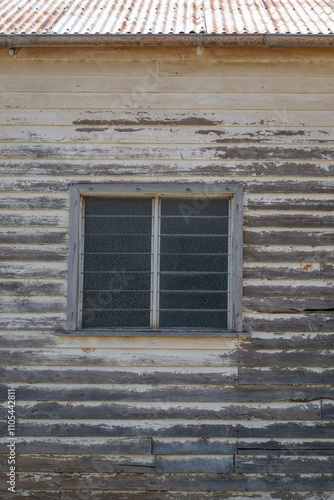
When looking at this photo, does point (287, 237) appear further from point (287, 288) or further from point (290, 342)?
point (290, 342)

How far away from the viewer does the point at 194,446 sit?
4719mm

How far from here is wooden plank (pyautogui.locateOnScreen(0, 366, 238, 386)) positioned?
4.77 m

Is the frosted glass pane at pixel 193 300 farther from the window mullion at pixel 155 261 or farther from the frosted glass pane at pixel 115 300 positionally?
the frosted glass pane at pixel 115 300

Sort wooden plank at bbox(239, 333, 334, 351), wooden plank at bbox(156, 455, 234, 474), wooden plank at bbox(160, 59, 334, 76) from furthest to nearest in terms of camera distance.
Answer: wooden plank at bbox(160, 59, 334, 76) < wooden plank at bbox(239, 333, 334, 351) < wooden plank at bbox(156, 455, 234, 474)

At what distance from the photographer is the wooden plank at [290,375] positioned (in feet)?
15.6

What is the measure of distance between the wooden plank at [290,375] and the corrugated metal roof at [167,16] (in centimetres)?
319

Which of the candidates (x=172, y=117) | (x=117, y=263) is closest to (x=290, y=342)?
(x=117, y=263)

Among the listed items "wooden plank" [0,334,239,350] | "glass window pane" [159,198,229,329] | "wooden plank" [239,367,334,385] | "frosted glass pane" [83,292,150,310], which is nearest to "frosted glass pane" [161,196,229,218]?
"glass window pane" [159,198,229,329]

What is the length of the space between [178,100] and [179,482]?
12.0 ft

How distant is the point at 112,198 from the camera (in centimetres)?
501

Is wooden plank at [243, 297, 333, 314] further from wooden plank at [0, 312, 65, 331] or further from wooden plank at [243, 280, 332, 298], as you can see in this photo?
wooden plank at [0, 312, 65, 331]

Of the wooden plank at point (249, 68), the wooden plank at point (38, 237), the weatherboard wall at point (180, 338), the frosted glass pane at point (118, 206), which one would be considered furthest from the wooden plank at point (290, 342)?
the wooden plank at point (249, 68)

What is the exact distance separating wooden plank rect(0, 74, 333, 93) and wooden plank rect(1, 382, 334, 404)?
2883 mm

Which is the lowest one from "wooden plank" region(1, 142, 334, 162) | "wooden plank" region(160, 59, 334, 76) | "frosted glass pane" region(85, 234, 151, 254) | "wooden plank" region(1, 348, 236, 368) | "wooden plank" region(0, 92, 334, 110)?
"wooden plank" region(1, 348, 236, 368)
